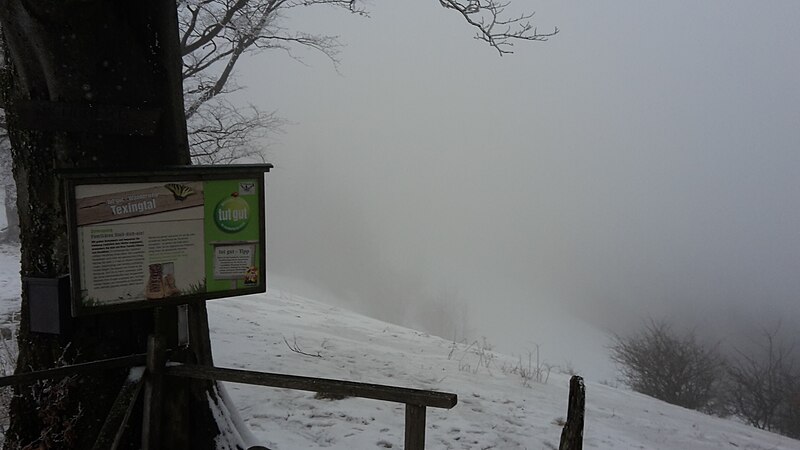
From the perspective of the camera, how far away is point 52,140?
2809mm

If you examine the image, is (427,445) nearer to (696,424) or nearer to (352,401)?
(352,401)

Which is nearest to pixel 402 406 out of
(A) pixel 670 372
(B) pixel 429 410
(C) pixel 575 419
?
(B) pixel 429 410

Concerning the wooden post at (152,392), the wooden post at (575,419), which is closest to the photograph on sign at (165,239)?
the wooden post at (152,392)

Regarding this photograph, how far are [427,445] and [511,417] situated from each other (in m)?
1.40

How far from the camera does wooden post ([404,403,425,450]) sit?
2457 millimetres

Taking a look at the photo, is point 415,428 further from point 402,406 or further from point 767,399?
point 767,399

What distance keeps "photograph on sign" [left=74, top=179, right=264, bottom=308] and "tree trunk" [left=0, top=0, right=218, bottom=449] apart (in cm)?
19

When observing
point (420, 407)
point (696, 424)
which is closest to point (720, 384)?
point (696, 424)

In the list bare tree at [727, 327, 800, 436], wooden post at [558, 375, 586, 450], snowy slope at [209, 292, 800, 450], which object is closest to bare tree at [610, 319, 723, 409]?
bare tree at [727, 327, 800, 436]

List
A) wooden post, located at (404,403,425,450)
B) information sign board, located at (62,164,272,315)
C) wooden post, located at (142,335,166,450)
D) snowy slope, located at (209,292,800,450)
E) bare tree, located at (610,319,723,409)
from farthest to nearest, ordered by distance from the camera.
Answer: bare tree, located at (610,319,723,409) < snowy slope, located at (209,292,800,450) < wooden post, located at (142,335,166,450) < information sign board, located at (62,164,272,315) < wooden post, located at (404,403,425,450)

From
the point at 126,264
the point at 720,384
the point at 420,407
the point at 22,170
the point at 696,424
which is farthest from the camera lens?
the point at 720,384

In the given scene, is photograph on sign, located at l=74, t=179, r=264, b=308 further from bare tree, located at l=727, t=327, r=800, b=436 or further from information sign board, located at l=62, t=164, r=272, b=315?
bare tree, located at l=727, t=327, r=800, b=436

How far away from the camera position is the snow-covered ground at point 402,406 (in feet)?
16.1

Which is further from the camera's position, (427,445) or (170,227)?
(427,445)
